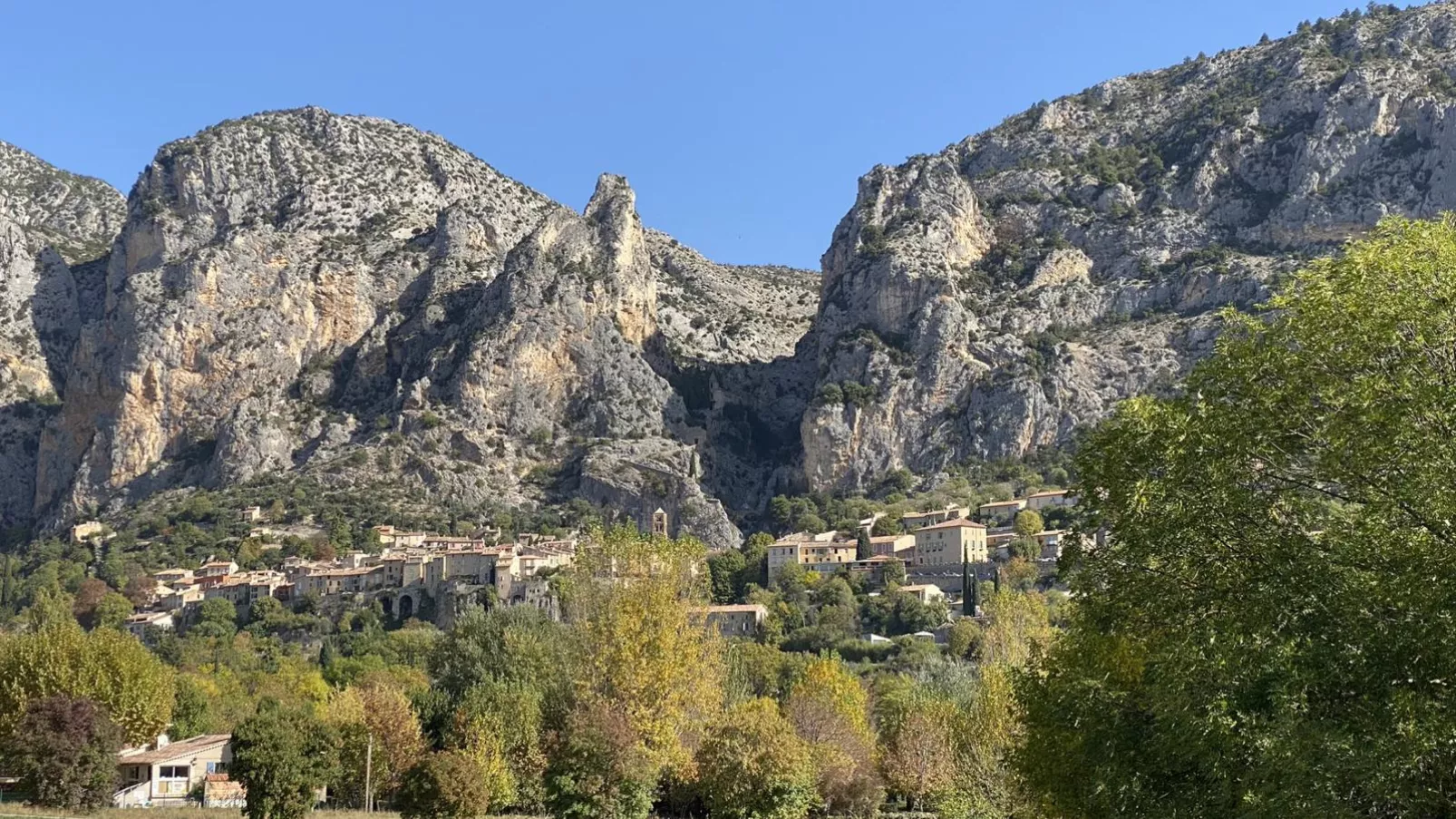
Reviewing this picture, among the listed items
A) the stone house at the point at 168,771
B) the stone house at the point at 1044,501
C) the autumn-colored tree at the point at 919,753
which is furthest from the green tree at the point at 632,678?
the stone house at the point at 1044,501

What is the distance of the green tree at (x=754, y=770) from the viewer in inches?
2052

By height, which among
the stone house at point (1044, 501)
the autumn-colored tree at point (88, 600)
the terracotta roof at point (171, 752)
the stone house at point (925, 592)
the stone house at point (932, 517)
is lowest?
the terracotta roof at point (171, 752)

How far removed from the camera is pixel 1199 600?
23312 millimetres

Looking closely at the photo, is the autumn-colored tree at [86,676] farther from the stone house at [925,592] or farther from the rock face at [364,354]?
the rock face at [364,354]

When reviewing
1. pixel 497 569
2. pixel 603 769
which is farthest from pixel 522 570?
pixel 603 769

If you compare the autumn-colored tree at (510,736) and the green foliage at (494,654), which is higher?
the green foliage at (494,654)

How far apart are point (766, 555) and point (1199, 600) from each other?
389 ft

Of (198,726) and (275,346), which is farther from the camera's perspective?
(275,346)

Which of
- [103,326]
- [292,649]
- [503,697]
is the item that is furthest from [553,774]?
[103,326]

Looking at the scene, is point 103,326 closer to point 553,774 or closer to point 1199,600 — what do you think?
point 553,774

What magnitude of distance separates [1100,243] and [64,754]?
5556 inches

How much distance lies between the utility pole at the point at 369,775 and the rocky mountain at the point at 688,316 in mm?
92803

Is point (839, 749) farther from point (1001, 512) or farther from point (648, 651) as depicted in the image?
point (1001, 512)

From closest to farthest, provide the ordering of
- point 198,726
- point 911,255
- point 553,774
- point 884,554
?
point 553,774
point 198,726
point 884,554
point 911,255
